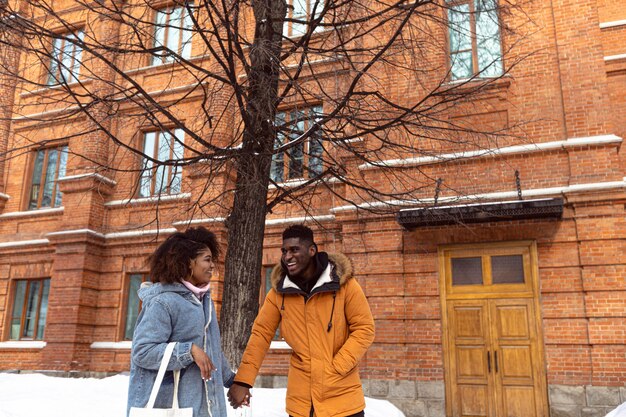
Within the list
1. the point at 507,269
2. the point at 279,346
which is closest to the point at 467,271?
the point at 507,269

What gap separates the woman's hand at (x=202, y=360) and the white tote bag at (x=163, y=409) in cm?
11

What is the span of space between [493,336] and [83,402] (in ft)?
22.6

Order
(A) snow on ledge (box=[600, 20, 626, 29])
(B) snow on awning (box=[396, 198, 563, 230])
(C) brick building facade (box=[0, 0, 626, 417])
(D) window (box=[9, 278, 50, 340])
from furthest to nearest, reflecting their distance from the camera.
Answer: (D) window (box=[9, 278, 50, 340]) → (A) snow on ledge (box=[600, 20, 626, 29]) → (C) brick building facade (box=[0, 0, 626, 417]) → (B) snow on awning (box=[396, 198, 563, 230])

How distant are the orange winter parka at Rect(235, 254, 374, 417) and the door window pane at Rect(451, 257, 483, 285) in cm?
678

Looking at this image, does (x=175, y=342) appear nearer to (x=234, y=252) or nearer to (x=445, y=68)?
(x=234, y=252)

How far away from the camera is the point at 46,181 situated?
46.9 feet

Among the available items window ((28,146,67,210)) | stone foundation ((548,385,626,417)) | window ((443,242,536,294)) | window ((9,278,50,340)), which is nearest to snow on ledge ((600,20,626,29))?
window ((443,242,536,294))

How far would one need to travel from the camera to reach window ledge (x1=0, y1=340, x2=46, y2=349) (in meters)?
12.7

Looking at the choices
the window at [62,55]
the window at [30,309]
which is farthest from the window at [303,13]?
the window at [30,309]

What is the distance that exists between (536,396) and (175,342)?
795cm

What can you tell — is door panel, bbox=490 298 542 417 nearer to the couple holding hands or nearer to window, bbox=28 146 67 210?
the couple holding hands

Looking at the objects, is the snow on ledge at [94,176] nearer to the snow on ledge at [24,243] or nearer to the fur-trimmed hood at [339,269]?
the snow on ledge at [24,243]

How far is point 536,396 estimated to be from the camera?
344 inches

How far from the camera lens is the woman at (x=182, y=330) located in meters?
2.76
